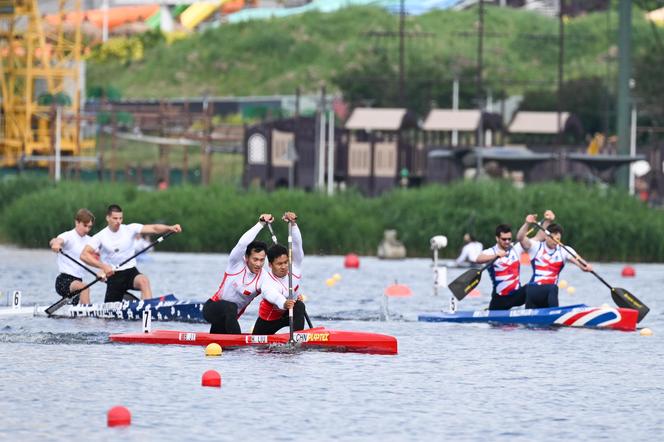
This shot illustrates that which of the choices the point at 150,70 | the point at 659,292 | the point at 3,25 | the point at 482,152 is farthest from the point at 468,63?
the point at 659,292

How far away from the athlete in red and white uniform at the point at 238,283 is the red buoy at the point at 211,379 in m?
2.49

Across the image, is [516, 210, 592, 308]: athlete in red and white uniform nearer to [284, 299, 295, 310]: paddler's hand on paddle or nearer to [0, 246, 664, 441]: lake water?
[0, 246, 664, 441]: lake water

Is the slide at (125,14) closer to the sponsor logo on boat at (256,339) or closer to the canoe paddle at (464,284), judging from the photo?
the canoe paddle at (464,284)

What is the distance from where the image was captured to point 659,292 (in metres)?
35.7

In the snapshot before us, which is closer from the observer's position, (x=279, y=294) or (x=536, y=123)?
(x=279, y=294)

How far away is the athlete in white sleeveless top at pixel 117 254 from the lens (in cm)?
2531

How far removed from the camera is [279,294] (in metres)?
21.2

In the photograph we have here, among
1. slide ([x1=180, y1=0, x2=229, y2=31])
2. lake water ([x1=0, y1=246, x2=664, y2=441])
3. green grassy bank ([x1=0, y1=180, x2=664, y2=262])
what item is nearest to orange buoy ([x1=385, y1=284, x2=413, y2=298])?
lake water ([x1=0, y1=246, x2=664, y2=441])

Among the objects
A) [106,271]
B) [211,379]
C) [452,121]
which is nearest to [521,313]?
[106,271]

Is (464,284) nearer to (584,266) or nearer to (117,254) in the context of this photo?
(584,266)

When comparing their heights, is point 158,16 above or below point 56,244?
above

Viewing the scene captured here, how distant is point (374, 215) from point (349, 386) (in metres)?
26.2

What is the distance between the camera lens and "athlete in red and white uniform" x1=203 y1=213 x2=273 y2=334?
21.2 meters

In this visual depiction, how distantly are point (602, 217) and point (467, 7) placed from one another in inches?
3568
